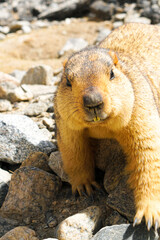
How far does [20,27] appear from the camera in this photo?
1752cm

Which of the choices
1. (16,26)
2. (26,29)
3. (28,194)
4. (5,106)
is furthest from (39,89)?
(16,26)

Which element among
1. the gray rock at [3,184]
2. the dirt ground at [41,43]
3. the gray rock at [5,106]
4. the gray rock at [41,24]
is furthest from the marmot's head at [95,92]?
the gray rock at [41,24]

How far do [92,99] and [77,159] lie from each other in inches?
70.3

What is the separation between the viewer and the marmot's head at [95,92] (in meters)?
3.53

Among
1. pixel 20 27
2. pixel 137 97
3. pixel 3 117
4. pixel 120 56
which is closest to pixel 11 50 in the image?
pixel 20 27

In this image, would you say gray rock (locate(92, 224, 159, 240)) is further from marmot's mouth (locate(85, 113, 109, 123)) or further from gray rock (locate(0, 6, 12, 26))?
gray rock (locate(0, 6, 12, 26))

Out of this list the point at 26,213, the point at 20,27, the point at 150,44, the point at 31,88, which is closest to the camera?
the point at 26,213

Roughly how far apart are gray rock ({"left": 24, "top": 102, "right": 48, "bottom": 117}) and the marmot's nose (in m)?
4.12

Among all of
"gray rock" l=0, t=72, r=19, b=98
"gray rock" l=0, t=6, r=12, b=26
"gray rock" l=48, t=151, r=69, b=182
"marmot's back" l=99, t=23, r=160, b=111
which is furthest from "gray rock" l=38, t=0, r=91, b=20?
"gray rock" l=48, t=151, r=69, b=182

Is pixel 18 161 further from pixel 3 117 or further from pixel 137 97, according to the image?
pixel 137 97

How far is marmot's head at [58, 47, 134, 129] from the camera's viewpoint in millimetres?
3529

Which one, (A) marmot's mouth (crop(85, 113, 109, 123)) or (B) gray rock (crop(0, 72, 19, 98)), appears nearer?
(A) marmot's mouth (crop(85, 113, 109, 123))

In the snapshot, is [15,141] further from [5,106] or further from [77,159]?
[5,106]

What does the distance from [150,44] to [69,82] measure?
2196mm
